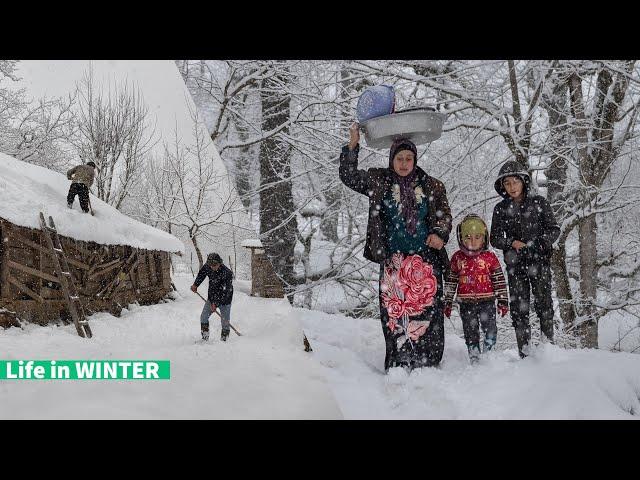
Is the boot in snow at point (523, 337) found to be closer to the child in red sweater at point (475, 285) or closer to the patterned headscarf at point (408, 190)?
the child in red sweater at point (475, 285)

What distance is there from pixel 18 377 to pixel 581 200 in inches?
97.5

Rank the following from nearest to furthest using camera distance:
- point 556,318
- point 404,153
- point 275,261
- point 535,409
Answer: point 535,409 → point 404,153 → point 556,318 → point 275,261

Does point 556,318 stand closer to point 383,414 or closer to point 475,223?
point 475,223

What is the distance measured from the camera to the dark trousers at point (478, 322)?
1.99 metres

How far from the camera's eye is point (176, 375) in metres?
2.02

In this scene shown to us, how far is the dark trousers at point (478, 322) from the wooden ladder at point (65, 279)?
1.53m

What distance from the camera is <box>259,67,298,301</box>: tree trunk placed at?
2820mm

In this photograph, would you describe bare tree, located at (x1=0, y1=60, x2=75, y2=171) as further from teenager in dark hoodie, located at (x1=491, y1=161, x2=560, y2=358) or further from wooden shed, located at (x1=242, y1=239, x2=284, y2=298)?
teenager in dark hoodie, located at (x1=491, y1=161, x2=560, y2=358)

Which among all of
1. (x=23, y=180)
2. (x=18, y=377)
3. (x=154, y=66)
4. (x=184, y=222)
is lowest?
(x=18, y=377)

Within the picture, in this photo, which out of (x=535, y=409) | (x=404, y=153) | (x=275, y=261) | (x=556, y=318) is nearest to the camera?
(x=535, y=409)

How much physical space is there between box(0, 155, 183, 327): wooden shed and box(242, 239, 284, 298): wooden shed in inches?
14.5

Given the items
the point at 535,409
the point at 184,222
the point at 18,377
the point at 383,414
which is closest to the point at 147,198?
the point at 184,222

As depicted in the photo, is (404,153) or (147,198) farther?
(147,198)

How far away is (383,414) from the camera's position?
6.15ft
